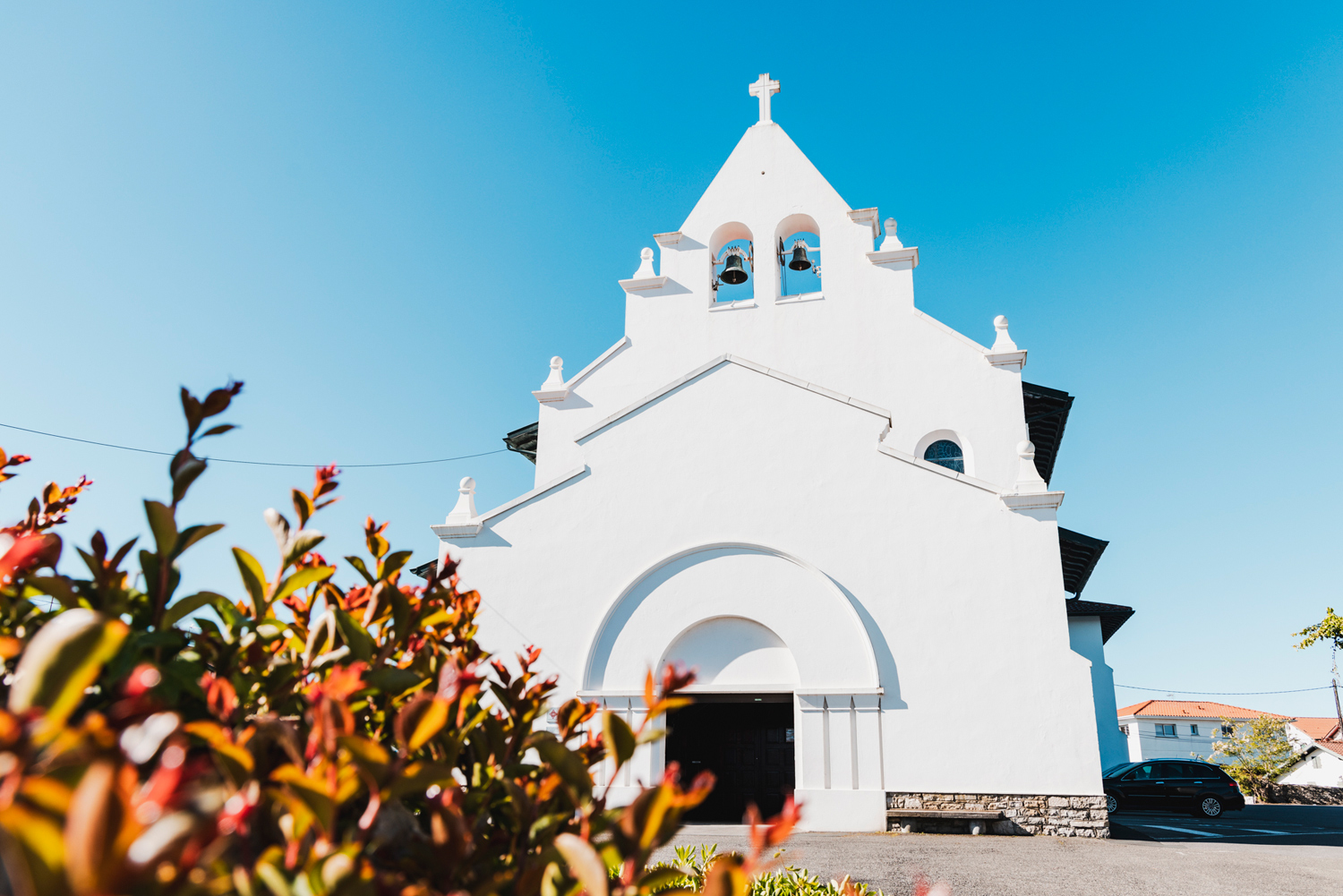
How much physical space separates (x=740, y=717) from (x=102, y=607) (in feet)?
45.2

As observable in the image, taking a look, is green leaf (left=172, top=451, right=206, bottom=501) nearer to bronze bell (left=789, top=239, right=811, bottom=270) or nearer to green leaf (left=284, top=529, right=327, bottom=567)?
green leaf (left=284, top=529, right=327, bottom=567)

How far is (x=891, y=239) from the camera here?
17.4m

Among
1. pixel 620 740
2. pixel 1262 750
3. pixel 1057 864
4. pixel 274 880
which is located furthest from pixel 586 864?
pixel 1262 750

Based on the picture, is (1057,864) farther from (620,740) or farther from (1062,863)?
(620,740)

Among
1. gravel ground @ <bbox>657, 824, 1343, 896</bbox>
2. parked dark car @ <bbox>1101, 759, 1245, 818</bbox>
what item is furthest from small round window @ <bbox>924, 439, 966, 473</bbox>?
parked dark car @ <bbox>1101, 759, 1245, 818</bbox>

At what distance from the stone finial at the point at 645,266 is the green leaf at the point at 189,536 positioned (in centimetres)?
1716

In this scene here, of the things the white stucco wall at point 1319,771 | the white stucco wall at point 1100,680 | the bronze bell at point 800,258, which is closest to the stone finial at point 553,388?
the bronze bell at point 800,258

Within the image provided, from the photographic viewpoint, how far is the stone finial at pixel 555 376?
1773 centimetres

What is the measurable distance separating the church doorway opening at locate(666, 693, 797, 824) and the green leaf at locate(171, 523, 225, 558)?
12.9 meters

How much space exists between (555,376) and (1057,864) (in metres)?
13.1

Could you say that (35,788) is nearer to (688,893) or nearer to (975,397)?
(688,893)

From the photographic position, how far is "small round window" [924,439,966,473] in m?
15.7

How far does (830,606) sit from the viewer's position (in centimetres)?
1254

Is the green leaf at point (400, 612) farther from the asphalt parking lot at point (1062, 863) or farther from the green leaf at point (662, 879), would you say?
the asphalt parking lot at point (1062, 863)
